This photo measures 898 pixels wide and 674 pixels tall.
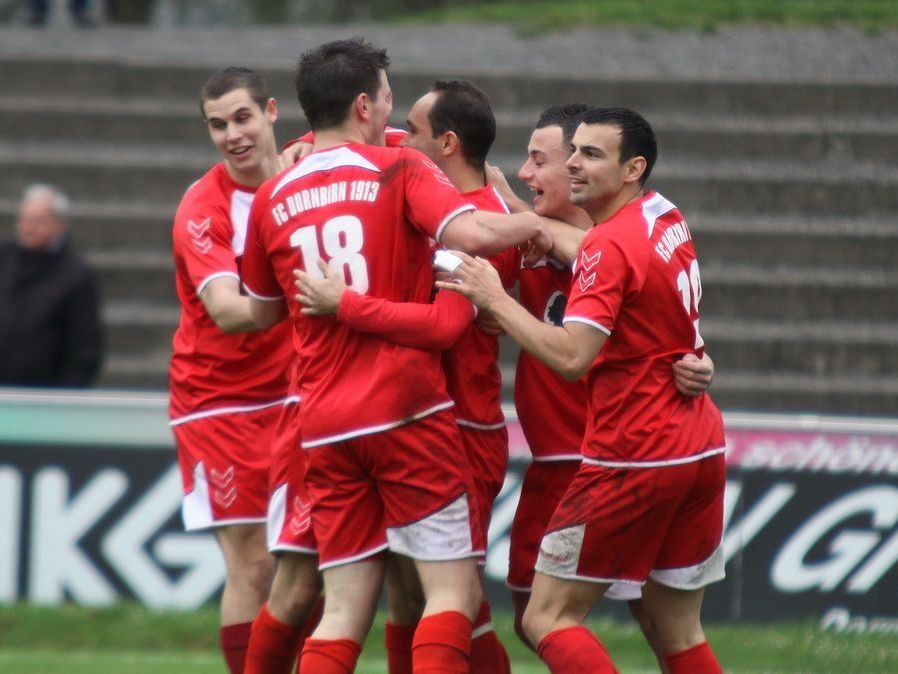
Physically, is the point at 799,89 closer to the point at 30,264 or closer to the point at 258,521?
the point at 30,264

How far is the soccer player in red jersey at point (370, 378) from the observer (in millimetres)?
4641

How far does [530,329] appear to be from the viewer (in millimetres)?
4586

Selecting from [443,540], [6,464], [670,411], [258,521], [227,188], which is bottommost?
[6,464]

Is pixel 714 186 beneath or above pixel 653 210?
beneath

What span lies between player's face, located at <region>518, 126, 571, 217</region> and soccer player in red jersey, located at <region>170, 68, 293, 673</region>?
3.46 feet

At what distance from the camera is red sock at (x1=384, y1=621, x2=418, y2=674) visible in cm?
523

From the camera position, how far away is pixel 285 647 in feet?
16.7

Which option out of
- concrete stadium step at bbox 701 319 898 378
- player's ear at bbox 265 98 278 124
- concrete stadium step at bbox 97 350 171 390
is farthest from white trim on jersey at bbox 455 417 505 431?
concrete stadium step at bbox 97 350 171 390

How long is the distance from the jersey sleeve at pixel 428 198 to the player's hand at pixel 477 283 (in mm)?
115

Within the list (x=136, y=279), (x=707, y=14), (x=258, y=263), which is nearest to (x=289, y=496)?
(x=258, y=263)

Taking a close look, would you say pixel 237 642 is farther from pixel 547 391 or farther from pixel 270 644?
pixel 547 391

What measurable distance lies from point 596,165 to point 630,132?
147mm

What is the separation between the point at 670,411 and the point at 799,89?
8.08 meters

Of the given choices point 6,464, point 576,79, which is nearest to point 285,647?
point 6,464
